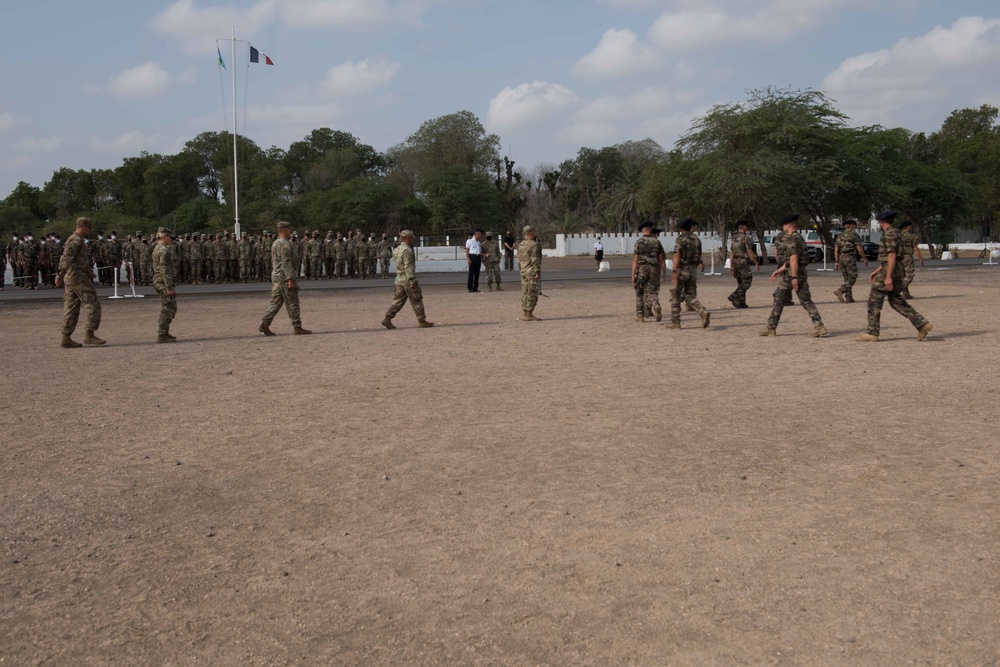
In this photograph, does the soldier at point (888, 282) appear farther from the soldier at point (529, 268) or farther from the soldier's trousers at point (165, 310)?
the soldier's trousers at point (165, 310)

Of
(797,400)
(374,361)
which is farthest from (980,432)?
(374,361)

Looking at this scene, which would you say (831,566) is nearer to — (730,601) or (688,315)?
(730,601)

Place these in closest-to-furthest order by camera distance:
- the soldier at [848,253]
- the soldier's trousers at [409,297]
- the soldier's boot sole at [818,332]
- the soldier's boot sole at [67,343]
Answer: the soldier's boot sole at [818,332] → the soldier's boot sole at [67,343] → the soldier's trousers at [409,297] → the soldier at [848,253]

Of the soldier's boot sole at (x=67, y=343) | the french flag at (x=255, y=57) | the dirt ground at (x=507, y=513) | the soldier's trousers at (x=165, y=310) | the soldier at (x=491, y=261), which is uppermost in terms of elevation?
the french flag at (x=255, y=57)

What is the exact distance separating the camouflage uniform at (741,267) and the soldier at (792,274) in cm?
475

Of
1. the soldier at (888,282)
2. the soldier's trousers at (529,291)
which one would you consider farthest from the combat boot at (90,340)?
the soldier at (888,282)

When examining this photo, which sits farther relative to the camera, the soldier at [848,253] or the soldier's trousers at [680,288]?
the soldier at [848,253]

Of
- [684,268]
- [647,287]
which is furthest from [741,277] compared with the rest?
[684,268]

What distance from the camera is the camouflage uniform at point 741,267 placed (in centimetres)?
1867

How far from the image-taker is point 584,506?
18.1 ft

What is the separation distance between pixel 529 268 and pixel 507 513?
11641 mm

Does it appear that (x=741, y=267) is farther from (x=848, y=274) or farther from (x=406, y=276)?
(x=406, y=276)

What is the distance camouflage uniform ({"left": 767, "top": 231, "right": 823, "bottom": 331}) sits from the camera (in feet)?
43.7

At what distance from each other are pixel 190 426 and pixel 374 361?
4.12 meters
